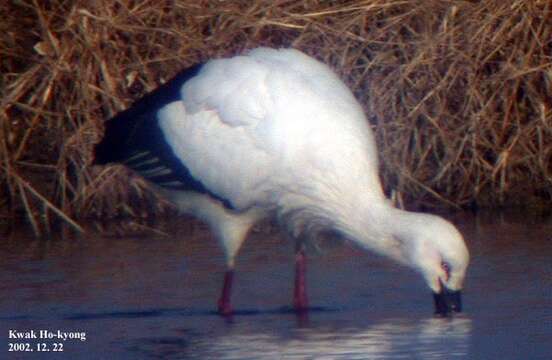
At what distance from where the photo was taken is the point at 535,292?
805 centimetres

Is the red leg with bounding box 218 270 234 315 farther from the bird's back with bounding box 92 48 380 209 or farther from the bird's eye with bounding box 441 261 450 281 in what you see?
the bird's eye with bounding box 441 261 450 281

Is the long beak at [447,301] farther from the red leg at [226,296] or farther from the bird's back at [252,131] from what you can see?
the red leg at [226,296]

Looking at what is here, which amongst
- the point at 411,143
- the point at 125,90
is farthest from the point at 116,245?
the point at 411,143

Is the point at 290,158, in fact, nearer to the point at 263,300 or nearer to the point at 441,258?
the point at 263,300

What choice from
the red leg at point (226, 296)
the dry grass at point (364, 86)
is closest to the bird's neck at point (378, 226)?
the red leg at point (226, 296)

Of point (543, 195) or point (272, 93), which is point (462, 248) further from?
point (543, 195)

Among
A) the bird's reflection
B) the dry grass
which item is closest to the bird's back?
the bird's reflection

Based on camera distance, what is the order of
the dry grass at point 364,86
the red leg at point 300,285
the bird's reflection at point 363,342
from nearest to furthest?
the bird's reflection at point 363,342 < the red leg at point 300,285 < the dry grass at point 364,86

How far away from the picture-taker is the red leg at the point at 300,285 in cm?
807

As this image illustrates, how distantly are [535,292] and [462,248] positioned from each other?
85 centimetres

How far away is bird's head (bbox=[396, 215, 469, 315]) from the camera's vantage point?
7402 millimetres

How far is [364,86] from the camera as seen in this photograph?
35.1ft

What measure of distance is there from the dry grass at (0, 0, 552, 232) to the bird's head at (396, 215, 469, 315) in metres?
2.91

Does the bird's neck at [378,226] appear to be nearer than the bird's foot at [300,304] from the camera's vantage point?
Yes
